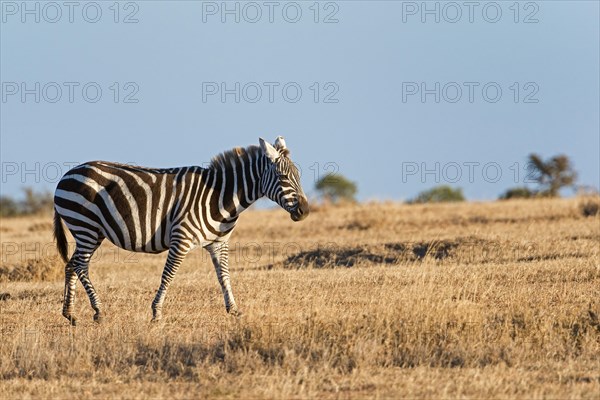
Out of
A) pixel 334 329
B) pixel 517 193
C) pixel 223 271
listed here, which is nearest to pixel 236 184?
pixel 223 271

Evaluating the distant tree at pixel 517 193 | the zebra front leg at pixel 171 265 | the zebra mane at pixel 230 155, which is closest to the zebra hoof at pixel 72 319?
the zebra front leg at pixel 171 265

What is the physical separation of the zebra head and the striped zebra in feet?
0.04

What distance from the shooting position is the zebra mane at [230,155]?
11109 millimetres

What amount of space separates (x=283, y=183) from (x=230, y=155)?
0.96m

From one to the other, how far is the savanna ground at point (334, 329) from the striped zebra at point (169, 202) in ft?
2.36

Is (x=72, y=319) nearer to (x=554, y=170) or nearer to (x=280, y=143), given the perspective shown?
(x=280, y=143)

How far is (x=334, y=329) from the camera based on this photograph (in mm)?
8672

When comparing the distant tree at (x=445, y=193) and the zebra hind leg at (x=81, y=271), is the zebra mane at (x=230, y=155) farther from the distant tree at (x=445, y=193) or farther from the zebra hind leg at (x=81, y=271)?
the distant tree at (x=445, y=193)

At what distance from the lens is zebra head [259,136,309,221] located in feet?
34.4

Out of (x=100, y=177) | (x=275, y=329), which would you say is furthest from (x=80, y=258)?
(x=275, y=329)

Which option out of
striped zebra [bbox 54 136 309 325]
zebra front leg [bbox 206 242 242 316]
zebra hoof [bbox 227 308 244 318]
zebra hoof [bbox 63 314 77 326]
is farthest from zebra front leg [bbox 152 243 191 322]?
zebra hoof [bbox 63 314 77 326]

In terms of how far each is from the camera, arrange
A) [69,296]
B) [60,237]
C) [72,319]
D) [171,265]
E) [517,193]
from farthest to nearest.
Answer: [517,193] < [60,237] < [69,296] < [72,319] < [171,265]

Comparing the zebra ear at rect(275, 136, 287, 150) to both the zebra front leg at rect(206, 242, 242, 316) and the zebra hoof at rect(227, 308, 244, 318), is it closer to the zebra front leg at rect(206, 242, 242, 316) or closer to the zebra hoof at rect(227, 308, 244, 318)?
the zebra front leg at rect(206, 242, 242, 316)

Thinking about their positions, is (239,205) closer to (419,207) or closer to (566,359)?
(566,359)
